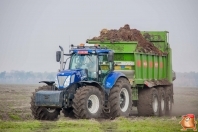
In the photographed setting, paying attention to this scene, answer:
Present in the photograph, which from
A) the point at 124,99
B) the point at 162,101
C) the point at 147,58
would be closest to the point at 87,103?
the point at 124,99

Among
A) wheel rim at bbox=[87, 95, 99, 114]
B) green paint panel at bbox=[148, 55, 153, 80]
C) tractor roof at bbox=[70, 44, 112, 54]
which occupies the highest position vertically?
tractor roof at bbox=[70, 44, 112, 54]

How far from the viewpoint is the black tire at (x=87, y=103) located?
18.8m

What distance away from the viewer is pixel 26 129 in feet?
52.2

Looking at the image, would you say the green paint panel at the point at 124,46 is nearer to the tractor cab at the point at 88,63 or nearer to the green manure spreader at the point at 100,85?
the green manure spreader at the point at 100,85

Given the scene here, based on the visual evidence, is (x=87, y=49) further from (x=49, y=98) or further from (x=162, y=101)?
(x=162, y=101)

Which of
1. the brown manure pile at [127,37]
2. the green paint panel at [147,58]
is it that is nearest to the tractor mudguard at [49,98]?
the green paint panel at [147,58]

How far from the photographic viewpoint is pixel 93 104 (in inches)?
774

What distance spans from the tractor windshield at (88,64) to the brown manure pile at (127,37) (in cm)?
340

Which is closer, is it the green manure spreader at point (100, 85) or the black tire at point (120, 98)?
the green manure spreader at point (100, 85)

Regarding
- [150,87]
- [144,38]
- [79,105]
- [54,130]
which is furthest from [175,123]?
[144,38]

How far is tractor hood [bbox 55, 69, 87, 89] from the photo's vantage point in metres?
19.5

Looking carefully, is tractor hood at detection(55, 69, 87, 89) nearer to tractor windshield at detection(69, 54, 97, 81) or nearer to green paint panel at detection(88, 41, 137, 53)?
tractor windshield at detection(69, 54, 97, 81)

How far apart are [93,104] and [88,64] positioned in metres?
1.68

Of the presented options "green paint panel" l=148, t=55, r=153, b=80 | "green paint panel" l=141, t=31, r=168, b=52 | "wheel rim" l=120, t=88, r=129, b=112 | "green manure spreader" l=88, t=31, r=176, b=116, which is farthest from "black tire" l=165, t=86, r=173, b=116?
"wheel rim" l=120, t=88, r=129, b=112
